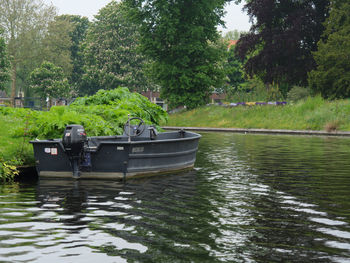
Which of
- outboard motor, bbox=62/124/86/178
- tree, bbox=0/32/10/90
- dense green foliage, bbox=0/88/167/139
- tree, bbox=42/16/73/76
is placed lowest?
outboard motor, bbox=62/124/86/178

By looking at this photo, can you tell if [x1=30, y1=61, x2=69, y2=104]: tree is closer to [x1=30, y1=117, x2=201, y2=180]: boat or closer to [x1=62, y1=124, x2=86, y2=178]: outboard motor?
[x1=30, y1=117, x2=201, y2=180]: boat

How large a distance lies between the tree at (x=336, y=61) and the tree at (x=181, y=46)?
1136cm

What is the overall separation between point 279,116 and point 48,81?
36.5 m

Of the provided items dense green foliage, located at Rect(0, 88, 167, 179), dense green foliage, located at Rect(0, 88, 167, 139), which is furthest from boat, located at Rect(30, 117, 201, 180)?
dense green foliage, located at Rect(0, 88, 167, 139)

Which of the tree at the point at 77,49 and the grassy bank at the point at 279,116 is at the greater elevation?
the tree at the point at 77,49

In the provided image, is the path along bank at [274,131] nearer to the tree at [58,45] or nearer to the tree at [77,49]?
the tree at [58,45]

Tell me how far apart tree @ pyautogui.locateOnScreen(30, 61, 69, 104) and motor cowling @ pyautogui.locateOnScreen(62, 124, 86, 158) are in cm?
5577

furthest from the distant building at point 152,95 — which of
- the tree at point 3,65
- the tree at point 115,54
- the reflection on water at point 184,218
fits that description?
the reflection on water at point 184,218

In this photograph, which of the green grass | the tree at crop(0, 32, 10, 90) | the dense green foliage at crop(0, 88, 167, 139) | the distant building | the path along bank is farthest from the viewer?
the distant building

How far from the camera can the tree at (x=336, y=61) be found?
4088 cm

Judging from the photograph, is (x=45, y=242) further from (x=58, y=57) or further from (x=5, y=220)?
(x=58, y=57)

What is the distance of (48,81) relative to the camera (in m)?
67.4

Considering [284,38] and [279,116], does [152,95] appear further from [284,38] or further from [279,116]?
[279,116]

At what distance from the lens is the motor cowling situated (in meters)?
12.9
